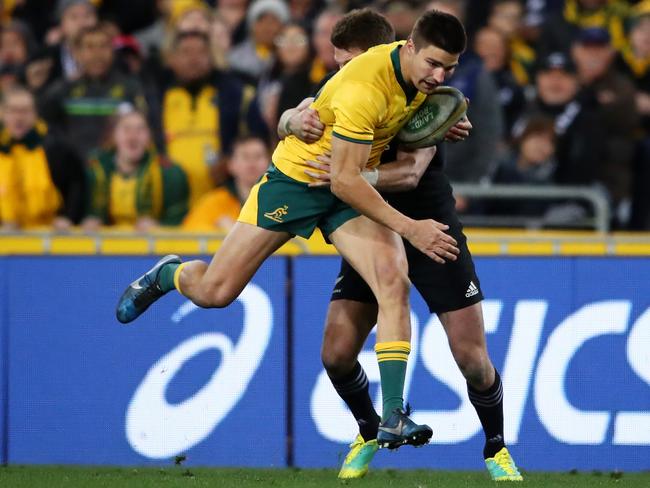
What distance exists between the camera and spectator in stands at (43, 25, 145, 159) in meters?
12.8

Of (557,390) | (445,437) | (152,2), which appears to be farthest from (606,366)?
(152,2)

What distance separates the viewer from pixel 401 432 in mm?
6930

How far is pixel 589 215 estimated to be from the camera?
11891 millimetres

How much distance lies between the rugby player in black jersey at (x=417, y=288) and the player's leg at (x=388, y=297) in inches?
11.9

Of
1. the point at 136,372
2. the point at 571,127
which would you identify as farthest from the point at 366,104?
the point at 571,127

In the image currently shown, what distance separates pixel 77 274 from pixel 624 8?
276 inches

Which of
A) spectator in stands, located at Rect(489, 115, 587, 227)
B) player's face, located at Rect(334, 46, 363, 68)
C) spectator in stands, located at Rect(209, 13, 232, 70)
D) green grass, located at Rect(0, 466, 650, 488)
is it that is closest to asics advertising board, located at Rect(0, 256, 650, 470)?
green grass, located at Rect(0, 466, 650, 488)

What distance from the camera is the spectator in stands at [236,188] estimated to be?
1142 centimetres

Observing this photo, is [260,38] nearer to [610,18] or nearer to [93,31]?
[93,31]

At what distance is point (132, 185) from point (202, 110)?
48.2 inches

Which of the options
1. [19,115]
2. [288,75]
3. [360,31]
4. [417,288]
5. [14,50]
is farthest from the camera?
[14,50]

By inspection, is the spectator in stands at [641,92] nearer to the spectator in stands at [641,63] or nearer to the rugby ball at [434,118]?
the spectator in stands at [641,63]

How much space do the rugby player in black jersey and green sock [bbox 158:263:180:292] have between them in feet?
2.97

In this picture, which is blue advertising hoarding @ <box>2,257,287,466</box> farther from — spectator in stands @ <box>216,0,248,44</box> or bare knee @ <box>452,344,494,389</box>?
spectator in stands @ <box>216,0,248,44</box>
